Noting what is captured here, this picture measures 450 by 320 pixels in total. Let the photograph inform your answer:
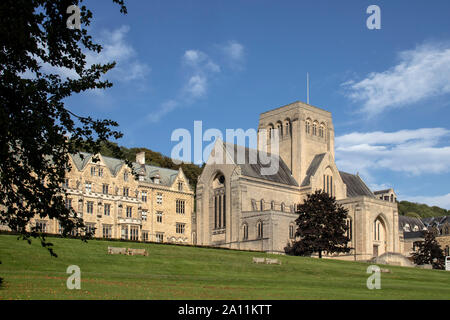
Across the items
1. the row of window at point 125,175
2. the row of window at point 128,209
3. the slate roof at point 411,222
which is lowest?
the slate roof at point 411,222

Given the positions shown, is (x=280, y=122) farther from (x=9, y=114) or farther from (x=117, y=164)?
(x=9, y=114)

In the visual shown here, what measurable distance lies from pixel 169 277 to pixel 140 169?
175ft

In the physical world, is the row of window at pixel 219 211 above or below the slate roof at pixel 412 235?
above

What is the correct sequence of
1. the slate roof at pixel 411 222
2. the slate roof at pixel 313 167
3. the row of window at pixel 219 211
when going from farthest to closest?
the slate roof at pixel 411 222, the slate roof at pixel 313 167, the row of window at pixel 219 211

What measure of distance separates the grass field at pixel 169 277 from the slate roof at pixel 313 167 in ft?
122

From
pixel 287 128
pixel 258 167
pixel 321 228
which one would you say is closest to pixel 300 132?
pixel 287 128

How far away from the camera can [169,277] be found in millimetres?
32469

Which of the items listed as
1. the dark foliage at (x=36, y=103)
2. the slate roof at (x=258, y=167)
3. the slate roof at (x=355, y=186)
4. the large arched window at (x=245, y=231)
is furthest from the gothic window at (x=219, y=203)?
the dark foliage at (x=36, y=103)

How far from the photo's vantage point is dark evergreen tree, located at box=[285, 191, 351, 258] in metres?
67.4

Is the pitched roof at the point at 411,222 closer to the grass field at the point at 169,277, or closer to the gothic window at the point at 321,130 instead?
the gothic window at the point at 321,130

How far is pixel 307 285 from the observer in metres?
32.2

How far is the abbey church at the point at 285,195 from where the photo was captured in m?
76.1

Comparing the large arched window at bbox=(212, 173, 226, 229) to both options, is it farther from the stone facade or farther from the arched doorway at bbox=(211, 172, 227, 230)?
the stone facade

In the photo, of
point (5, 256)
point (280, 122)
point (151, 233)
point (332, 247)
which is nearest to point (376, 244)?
point (332, 247)
